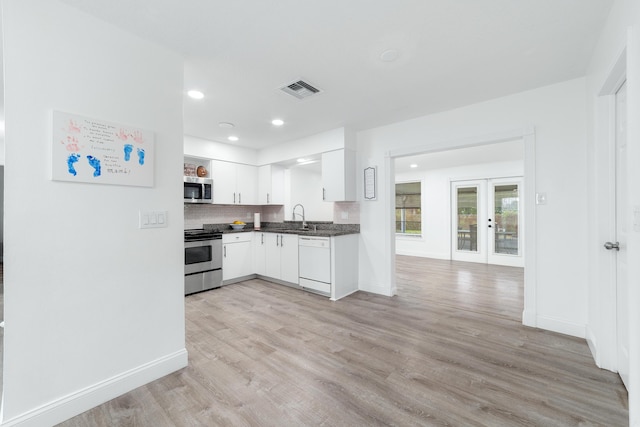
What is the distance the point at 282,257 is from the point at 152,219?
107 inches

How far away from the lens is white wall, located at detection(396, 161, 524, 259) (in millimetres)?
6793

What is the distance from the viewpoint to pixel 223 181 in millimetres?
4875

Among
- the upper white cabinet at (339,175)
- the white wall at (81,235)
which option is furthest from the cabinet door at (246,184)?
the white wall at (81,235)

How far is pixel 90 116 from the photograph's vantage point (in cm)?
171

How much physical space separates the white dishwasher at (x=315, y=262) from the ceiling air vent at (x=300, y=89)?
1916mm

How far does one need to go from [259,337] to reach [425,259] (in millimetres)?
5502

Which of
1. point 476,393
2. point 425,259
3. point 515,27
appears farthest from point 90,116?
point 425,259

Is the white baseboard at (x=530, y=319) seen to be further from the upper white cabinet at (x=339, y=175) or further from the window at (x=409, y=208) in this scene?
the window at (x=409, y=208)

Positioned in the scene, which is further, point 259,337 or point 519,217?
point 519,217

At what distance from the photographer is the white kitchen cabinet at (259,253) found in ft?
15.9

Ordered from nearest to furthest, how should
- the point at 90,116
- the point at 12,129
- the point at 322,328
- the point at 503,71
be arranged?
the point at 12,129 → the point at 90,116 → the point at 503,71 → the point at 322,328

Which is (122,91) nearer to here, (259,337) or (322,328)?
(259,337)

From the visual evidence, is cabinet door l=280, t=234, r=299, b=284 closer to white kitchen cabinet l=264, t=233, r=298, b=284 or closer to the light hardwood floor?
white kitchen cabinet l=264, t=233, r=298, b=284

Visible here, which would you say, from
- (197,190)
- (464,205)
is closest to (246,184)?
(197,190)
